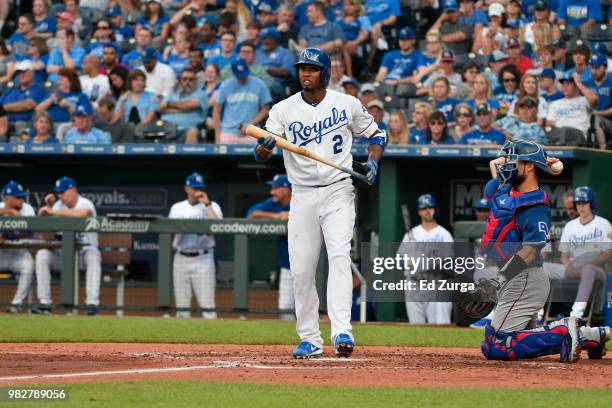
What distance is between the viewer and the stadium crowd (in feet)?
45.5

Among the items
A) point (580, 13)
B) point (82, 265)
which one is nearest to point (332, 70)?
point (580, 13)

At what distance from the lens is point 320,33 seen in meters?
15.8

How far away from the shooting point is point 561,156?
42.9ft

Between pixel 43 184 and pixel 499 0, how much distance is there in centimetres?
628

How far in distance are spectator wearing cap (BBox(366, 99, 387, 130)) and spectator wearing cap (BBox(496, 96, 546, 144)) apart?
4.57ft

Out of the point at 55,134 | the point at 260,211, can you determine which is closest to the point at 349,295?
the point at 260,211

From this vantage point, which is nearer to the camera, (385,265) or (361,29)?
(385,265)

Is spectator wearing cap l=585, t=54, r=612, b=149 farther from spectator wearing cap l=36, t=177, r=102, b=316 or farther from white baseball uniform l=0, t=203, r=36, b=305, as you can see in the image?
white baseball uniform l=0, t=203, r=36, b=305

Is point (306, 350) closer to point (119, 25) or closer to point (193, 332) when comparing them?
point (193, 332)

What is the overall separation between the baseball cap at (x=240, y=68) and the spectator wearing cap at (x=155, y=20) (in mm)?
2797

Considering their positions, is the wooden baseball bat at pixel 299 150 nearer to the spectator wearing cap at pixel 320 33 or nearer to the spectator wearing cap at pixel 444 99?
the spectator wearing cap at pixel 444 99

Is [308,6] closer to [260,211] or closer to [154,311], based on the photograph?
[260,211]

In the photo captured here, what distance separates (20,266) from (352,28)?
5.47 metres

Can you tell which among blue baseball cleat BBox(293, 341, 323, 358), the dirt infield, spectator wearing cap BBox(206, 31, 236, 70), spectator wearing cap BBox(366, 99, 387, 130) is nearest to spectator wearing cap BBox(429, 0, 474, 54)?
spectator wearing cap BBox(366, 99, 387, 130)
